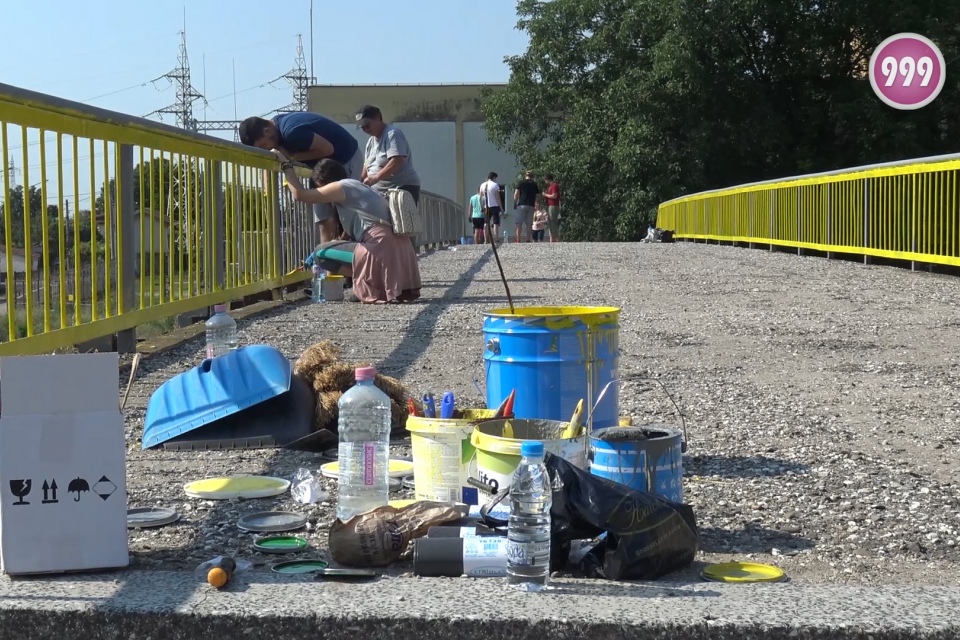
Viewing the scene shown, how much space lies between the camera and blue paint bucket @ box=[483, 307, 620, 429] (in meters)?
3.93

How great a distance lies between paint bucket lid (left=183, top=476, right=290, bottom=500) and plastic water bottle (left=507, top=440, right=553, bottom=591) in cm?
107

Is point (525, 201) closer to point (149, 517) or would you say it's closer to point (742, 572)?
point (149, 517)

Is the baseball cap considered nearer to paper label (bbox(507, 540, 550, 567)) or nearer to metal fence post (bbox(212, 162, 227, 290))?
metal fence post (bbox(212, 162, 227, 290))

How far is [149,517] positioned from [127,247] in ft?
Answer: 12.3

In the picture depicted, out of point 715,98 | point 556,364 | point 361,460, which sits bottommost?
point 361,460

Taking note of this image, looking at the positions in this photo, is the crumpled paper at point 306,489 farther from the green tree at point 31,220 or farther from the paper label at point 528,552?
the green tree at point 31,220

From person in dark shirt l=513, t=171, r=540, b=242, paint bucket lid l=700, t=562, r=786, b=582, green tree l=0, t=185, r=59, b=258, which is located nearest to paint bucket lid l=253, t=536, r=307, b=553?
paint bucket lid l=700, t=562, r=786, b=582

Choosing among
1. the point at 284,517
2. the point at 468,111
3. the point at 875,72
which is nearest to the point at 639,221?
the point at 875,72

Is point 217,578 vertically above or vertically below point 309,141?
below

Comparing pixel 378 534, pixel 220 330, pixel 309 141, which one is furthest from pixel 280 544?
pixel 309 141

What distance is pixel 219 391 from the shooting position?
4.45m

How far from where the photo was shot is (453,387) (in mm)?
5730

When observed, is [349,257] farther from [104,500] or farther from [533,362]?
[104,500]

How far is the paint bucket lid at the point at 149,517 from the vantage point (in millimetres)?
3311
